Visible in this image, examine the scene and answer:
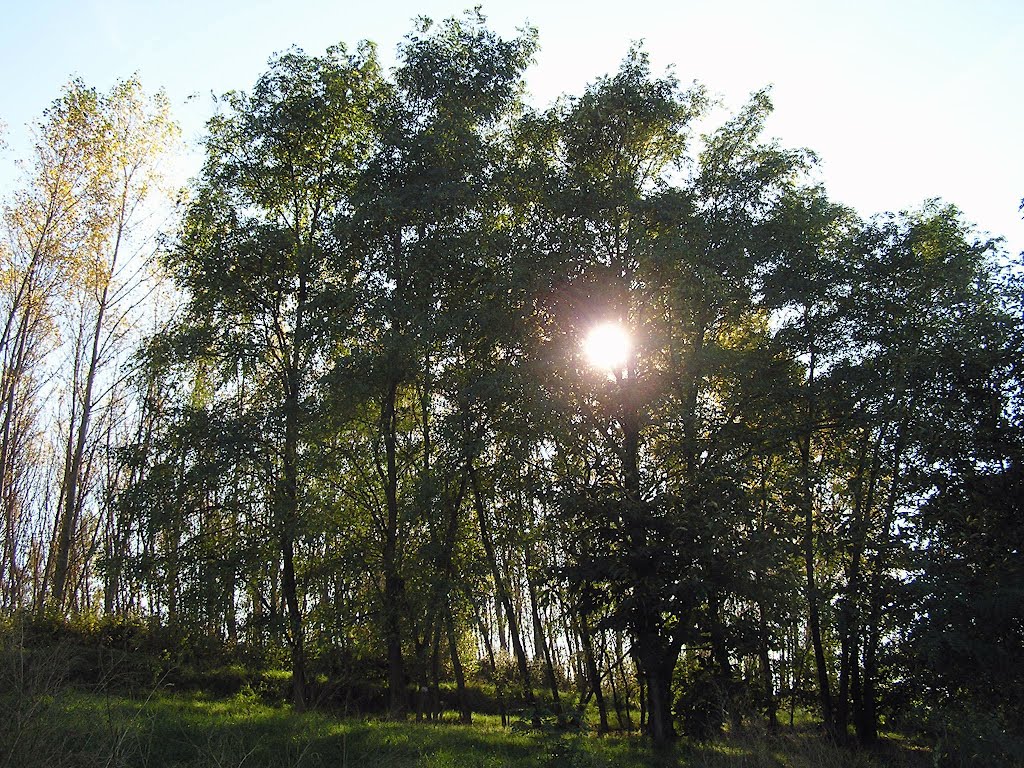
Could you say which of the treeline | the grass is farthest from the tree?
the grass

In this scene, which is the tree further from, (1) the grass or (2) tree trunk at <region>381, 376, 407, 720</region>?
(1) the grass

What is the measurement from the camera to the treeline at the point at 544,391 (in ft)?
45.5

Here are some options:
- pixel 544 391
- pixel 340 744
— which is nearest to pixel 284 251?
pixel 544 391

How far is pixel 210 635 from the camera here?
15547mm

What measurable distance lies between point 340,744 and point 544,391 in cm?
736

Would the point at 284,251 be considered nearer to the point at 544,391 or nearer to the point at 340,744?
the point at 544,391

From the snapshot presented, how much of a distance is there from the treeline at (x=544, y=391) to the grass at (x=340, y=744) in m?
1.36

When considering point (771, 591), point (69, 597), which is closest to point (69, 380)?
point (69, 597)

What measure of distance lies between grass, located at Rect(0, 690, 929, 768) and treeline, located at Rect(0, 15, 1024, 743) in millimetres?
1361

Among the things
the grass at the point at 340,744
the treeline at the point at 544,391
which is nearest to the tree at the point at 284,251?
the treeline at the point at 544,391

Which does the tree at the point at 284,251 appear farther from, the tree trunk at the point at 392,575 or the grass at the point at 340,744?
the grass at the point at 340,744

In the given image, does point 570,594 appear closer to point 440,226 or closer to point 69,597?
point 440,226

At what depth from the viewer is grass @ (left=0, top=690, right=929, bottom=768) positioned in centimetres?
876

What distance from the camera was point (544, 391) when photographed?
15094 mm
